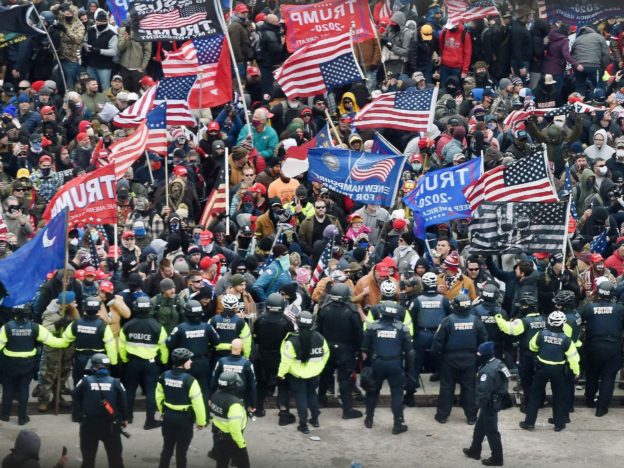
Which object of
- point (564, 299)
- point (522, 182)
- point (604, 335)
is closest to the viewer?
point (564, 299)

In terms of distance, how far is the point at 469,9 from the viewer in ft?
115

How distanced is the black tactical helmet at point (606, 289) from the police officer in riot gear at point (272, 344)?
166 inches

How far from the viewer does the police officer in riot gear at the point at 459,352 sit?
24.1 m

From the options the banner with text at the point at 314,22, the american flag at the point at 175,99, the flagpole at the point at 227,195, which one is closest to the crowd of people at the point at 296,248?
the flagpole at the point at 227,195

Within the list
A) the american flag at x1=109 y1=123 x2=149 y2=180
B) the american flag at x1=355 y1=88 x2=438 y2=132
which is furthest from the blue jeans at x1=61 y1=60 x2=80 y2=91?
the american flag at x1=355 y1=88 x2=438 y2=132

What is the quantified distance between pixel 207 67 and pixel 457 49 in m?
6.17

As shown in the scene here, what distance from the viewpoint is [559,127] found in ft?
104

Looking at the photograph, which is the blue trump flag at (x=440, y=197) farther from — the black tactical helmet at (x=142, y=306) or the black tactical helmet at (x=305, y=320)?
the black tactical helmet at (x=142, y=306)

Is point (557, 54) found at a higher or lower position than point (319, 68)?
lower

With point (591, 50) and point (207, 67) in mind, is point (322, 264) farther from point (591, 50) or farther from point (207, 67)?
point (591, 50)

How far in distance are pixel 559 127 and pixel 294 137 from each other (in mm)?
4633

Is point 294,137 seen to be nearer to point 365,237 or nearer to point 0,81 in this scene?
point 365,237

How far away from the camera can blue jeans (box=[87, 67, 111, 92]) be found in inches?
1348

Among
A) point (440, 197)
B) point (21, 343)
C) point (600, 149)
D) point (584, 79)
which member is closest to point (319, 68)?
point (440, 197)
